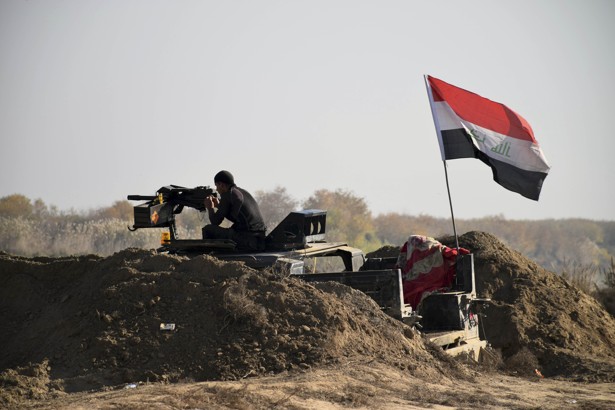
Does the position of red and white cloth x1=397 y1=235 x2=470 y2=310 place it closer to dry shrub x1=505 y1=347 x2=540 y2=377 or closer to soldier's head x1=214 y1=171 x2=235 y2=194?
dry shrub x1=505 y1=347 x2=540 y2=377

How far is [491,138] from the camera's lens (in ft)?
47.1

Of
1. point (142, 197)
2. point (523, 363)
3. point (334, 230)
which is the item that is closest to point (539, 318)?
point (523, 363)

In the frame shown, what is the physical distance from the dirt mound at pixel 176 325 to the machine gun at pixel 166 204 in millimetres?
1092

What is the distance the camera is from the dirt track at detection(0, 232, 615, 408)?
9.01 metres

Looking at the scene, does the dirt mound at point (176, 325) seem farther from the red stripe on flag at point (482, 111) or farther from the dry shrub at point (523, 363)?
the red stripe on flag at point (482, 111)

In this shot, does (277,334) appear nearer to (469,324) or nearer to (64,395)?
(64,395)

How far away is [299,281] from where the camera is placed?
11.0m

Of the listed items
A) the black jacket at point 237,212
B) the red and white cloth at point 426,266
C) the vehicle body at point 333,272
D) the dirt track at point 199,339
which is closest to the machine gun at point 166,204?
the vehicle body at point 333,272

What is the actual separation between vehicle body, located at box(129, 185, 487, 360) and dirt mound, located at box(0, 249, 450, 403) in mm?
438

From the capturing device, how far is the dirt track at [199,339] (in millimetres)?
9008

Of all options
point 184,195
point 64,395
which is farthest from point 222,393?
point 184,195

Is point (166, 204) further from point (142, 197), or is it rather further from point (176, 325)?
point (176, 325)

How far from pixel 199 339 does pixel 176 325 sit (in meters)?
0.33

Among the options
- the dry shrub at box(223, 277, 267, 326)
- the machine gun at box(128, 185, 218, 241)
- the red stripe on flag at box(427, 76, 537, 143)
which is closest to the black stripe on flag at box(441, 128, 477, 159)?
the red stripe on flag at box(427, 76, 537, 143)
